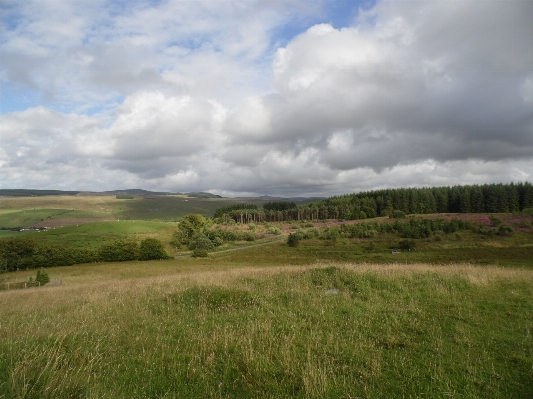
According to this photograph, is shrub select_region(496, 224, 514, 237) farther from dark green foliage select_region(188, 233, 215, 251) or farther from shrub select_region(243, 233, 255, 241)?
dark green foliage select_region(188, 233, 215, 251)

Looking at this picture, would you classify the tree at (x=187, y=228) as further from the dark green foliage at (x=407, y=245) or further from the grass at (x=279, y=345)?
the grass at (x=279, y=345)

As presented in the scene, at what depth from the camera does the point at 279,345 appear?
7.24 m

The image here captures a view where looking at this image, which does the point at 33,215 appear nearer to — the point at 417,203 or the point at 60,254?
the point at 60,254

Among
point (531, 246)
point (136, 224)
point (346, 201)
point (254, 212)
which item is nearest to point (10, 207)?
point (136, 224)

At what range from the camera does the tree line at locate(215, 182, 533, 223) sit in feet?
347

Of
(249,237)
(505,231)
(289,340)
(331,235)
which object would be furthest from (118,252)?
(505,231)

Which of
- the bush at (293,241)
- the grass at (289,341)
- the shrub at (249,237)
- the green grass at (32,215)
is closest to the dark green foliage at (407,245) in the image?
the bush at (293,241)

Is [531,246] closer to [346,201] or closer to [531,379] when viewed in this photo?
[531,379]

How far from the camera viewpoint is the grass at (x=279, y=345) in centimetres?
543

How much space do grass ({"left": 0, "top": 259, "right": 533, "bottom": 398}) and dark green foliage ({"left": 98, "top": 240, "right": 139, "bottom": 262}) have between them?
216ft

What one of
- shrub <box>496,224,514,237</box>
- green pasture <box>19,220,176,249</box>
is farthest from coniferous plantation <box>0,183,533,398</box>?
green pasture <box>19,220,176,249</box>

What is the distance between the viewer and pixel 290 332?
8078mm

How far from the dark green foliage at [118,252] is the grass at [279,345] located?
6569cm

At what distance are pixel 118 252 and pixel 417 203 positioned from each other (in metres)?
116
